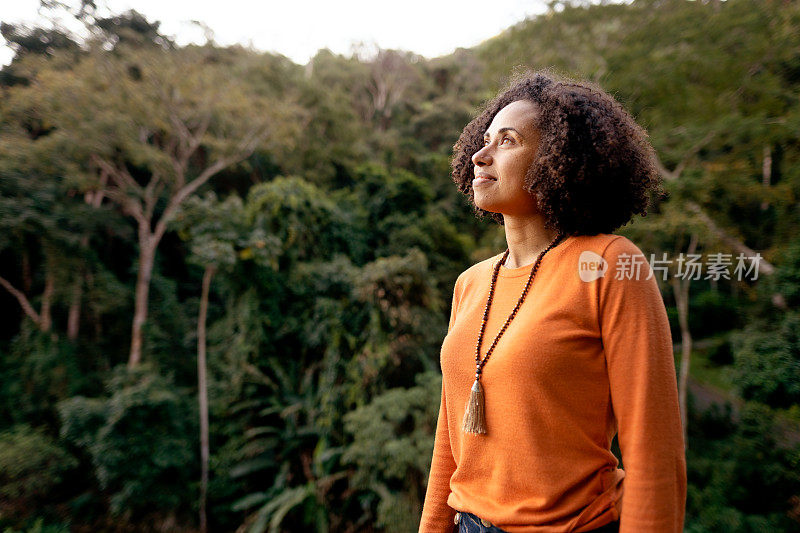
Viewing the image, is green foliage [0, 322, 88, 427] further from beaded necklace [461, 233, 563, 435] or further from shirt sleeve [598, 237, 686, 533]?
shirt sleeve [598, 237, 686, 533]

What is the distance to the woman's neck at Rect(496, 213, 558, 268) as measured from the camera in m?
0.88

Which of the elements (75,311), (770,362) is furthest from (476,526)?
(75,311)

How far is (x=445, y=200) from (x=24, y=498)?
29.4ft

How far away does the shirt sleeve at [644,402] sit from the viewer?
624 mm

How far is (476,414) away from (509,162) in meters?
0.51

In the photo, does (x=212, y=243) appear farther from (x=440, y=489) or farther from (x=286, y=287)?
(x=440, y=489)

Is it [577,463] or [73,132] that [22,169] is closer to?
[73,132]

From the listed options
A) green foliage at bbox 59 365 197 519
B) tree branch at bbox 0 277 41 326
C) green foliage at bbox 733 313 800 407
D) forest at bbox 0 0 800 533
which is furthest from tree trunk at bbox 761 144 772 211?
tree branch at bbox 0 277 41 326

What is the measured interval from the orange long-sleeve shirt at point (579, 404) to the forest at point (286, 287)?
371 centimetres

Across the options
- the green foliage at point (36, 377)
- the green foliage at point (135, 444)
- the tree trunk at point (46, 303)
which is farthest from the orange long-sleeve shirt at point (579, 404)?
the tree trunk at point (46, 303)

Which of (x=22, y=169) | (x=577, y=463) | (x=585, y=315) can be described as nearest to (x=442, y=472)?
(x=577, y=463)

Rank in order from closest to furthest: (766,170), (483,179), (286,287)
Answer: (483,179) → (766,170) → (286,287)

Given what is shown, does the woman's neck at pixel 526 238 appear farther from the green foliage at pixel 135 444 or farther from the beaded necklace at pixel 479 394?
the green foliage at pixel 135 444

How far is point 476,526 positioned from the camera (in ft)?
2.73
